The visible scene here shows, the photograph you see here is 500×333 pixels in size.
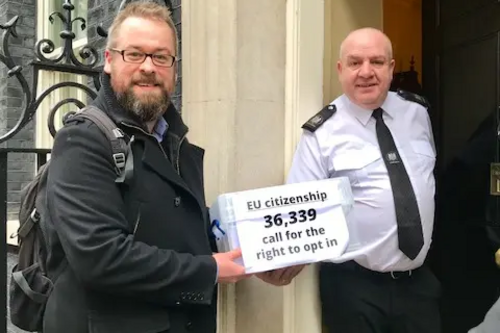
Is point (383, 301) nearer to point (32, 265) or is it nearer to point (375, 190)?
point (375, 190)

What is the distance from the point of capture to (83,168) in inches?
61.9

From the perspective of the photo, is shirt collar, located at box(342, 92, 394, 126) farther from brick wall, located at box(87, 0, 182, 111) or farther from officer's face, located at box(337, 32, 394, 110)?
brick wall, located at box(87, 0, 182, 111)

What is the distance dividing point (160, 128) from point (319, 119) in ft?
2.97

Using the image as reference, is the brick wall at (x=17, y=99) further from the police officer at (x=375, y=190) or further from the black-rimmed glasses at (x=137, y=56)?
the black-rimmed glasses at (x=137, y=56)

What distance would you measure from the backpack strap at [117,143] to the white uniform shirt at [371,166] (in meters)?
0.98

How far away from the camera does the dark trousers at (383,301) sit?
2373mm

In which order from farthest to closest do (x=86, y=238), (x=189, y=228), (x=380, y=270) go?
(x=380, y=270) < (x=189, y=228) < (x=86, y=238)

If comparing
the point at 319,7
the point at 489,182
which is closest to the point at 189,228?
the point at 319,7

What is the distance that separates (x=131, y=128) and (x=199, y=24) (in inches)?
42.4

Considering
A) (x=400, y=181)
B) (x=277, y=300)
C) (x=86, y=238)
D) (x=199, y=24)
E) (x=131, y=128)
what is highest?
(x=199, y=24)

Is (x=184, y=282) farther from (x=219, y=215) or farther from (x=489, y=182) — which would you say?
(x=489, y=182)

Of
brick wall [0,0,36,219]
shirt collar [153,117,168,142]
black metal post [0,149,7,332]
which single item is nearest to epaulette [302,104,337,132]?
shirt collar [153,117,168,142]

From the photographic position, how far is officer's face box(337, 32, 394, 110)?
245cm

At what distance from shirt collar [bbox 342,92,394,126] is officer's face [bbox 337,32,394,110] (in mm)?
21
